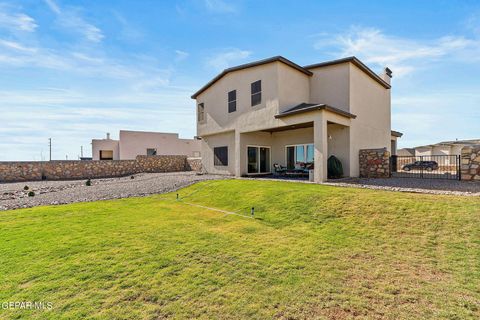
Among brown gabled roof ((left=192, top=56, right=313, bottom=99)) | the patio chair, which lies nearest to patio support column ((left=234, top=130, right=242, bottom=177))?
the patio chair

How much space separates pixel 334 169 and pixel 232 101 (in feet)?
30.2

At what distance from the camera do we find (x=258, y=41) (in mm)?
15156

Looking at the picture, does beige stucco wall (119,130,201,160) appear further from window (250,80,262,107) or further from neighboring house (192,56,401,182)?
window (250,80,262,107)

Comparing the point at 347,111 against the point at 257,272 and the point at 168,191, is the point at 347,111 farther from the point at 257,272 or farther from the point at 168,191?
the point at 257,272

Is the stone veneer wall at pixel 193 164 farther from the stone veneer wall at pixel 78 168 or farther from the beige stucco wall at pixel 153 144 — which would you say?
the beige stucco wall at pixel 153 144

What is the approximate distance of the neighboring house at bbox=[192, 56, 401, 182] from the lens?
14453 millimetres

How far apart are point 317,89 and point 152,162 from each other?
65.7 feet

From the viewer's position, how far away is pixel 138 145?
3659cm

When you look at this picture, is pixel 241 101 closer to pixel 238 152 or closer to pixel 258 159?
pixel 238 152

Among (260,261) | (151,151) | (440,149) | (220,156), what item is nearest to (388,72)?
(220,156)

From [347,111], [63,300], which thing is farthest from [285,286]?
[347,111]

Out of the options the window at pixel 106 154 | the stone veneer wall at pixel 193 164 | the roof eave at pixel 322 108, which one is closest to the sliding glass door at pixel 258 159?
the roof eave at pixel 322 108

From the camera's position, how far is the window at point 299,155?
16859mm

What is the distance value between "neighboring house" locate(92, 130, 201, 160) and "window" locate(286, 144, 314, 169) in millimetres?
25893
